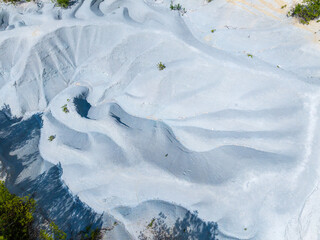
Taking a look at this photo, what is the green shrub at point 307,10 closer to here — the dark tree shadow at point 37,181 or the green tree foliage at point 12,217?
the dark tree shadow at point 37,181

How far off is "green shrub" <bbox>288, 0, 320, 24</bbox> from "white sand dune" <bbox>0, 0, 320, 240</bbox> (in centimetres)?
67

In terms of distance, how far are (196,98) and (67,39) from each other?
36.7 feet

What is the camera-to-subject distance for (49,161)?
15125 millimetres

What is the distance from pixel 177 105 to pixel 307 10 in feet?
35.3

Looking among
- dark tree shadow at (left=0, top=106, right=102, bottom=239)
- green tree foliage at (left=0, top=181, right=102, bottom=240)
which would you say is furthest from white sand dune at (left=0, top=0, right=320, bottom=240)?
green tree foliage at (left=0, top=181, right=102, bottom=240)

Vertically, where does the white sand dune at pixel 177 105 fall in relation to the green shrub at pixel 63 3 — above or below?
below

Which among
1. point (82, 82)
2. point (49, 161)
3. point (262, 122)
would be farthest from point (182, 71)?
point (49, 161)

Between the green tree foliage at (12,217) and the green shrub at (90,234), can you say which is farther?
the green shrub at (90,234)

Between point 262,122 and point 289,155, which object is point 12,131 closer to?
point 262,122

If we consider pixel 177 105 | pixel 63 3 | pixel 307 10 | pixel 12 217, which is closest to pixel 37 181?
pixel 12 217

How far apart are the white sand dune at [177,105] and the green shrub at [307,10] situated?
675 millimetres

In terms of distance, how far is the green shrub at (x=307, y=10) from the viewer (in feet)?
50.8

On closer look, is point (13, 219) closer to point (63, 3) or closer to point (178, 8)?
point (63, 3)

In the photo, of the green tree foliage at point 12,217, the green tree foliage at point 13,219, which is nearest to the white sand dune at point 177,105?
the green tree foliage at point 13,219
